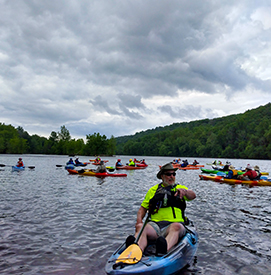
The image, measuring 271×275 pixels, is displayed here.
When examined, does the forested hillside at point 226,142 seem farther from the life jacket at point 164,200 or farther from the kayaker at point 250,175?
the life jacket at point 164,200

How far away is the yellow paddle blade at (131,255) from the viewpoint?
438 cm

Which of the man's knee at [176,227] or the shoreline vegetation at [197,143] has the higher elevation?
the shoreline vegetation at [197,143]

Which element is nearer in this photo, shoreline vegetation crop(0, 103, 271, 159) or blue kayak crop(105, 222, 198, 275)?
blue kayak crop(105, 222, 198, 275)

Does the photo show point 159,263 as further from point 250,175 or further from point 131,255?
point 250,175

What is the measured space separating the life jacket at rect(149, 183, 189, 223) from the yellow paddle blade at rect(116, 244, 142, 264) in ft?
3.82

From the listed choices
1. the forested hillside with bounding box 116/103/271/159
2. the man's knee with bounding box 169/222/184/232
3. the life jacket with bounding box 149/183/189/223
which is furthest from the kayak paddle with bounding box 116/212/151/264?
the forested hillside with bounding box 116/103/271/159

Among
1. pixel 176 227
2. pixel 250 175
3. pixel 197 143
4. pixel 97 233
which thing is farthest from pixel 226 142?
pixel 176 227

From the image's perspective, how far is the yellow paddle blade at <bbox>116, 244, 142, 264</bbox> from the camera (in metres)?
4.38

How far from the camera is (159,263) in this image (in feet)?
14.6

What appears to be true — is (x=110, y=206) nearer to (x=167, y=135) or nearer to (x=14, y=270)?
(x=14, y=270)

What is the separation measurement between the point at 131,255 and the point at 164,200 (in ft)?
4.97

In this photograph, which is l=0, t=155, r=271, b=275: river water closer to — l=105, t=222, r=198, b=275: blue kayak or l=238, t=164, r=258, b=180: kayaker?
l=105, t=222, r=198, b=275: blue kayak

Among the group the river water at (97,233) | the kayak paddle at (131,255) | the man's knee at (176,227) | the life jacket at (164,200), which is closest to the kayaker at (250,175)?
the river water at (97,233)

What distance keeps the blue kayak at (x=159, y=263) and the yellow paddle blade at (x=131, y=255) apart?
0.06 m
